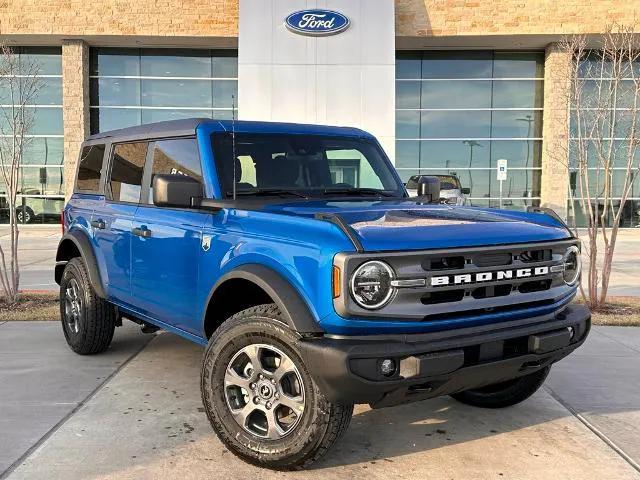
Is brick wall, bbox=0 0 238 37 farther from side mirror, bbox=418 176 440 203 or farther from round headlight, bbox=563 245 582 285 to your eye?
round headlight, bbox=563 245 582 285

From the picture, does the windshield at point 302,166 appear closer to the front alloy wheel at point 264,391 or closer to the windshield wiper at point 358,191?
the windshield wiper at point 358,191

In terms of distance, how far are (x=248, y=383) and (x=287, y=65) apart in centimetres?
1742

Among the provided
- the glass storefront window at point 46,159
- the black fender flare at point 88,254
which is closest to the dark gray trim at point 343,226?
the black fender flare at point 88,254

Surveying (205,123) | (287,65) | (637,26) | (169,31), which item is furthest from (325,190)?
(637,26)

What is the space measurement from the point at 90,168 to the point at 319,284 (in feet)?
11.4

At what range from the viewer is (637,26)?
1966cm

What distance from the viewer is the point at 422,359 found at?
8.95 feet

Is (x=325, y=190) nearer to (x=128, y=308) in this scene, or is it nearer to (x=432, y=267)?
(x=432, y=267)

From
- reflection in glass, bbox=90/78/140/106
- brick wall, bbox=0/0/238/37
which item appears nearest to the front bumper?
brick wall, bbox=0/0/238/37

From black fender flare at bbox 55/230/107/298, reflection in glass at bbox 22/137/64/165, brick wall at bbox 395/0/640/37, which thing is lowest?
black fender flare at bbox 55/230/107/298

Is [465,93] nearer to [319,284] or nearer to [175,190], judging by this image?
[175,190]

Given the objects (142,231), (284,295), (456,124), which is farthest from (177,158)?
(456,124)

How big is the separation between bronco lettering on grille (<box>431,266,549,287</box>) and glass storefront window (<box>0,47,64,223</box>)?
72.9ft

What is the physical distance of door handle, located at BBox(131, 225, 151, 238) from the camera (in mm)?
4133
